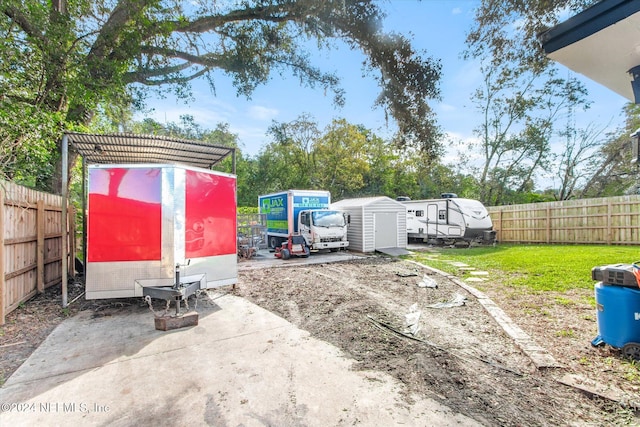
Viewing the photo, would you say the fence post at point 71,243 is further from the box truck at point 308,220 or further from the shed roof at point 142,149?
the box truck at point 308,220

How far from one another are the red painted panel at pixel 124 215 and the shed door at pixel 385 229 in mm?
10610

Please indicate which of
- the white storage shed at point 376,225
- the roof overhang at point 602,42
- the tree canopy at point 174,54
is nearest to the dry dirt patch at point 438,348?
the tree canopy at point 174,54

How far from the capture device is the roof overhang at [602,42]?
2.50m

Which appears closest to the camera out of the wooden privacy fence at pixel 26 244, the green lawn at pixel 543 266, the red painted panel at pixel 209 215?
the wooden privacy fence at pixel 26 244

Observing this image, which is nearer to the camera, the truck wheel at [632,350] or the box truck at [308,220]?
the truck wheel at [632,350]

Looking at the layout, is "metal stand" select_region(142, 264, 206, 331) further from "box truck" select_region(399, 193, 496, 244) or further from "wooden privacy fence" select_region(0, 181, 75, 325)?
"box truck" select_region(399, 193, 496, 244)

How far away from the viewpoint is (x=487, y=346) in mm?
3734

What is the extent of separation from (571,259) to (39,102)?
1468 cm

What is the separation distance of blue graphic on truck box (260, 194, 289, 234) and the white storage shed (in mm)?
3061

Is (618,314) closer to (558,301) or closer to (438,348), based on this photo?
(438,348)

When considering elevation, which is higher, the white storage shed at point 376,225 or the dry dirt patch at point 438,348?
the white storage shed at point 376,225

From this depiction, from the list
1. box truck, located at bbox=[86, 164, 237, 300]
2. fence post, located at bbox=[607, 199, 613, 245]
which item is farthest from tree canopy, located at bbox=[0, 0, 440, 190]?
fence post, located at bbox=[607, 199, 613, 245]

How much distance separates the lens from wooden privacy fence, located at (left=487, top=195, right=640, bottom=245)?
39.8 ft

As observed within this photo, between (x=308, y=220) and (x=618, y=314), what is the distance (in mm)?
10507
